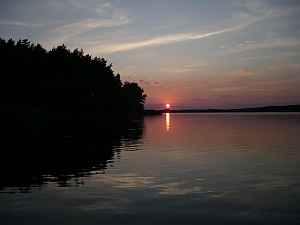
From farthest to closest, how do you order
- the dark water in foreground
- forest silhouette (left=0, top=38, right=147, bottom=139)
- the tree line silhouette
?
the tree line silhouette → forest silhouette (left=0, top=38, right=147, bottom=139) → the dark water in foreground

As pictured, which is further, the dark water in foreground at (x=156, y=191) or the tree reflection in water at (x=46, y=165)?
the tree reflection in water at (x=46, y=165)

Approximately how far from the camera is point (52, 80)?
316 feet

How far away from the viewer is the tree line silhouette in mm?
76062

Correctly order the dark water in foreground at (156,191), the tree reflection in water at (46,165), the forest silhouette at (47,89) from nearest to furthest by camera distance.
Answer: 1. the dark water in foreground at (156,191)
2. the tree reflection in water at (46,165)
3. the forest silhouette at (47,89)

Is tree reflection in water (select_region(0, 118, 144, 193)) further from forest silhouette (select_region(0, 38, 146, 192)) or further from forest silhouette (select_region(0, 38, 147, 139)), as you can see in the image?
forest silhouette (select_region(0, 38, 147, 139))

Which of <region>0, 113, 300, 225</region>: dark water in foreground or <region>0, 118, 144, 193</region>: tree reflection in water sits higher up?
<region>0, 118, 144, 193</region>: tree reflection in water

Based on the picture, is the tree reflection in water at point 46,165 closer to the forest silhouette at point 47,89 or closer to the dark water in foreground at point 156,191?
the dark water in foreground at point 156,191

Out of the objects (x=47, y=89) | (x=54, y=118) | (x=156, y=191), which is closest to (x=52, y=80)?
(x=47, y=89)

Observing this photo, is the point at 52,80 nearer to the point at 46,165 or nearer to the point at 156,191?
the point at 46,165

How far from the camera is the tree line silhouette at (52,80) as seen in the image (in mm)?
76062

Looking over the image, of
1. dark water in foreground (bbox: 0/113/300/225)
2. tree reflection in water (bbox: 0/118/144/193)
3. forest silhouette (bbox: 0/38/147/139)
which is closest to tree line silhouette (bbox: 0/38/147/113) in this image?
forest silhouette (bbox: 0/38/147/139)

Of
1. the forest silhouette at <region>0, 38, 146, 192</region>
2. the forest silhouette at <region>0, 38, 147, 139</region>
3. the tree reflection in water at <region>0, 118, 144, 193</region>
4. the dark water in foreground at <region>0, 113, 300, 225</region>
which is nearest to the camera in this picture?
the dark water in foreground at <region>0, 113, 300, 225</region>

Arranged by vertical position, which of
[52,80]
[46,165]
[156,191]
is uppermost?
[52,80]

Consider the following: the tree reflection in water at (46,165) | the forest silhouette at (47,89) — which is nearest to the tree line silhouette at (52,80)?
the forest silhouette at (47,89)
